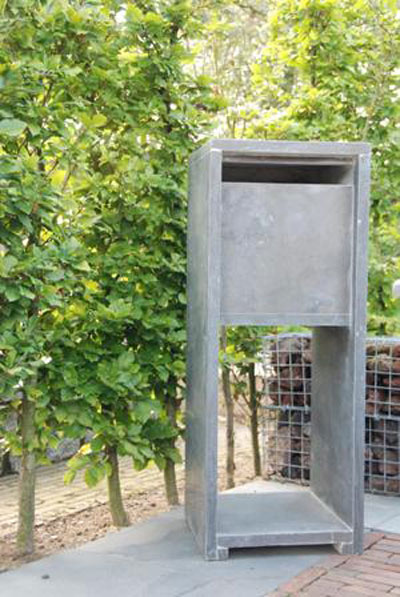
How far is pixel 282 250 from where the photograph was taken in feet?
14.0

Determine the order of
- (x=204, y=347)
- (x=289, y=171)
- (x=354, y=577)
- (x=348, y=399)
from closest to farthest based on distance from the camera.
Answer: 1. (x=354, y=577)
2. (x=204, y=347)
3. (x=348, y=399)
4. (x=289, y=171)

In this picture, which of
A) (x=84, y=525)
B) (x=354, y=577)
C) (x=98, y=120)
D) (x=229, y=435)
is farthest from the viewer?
(x=229, y=435)

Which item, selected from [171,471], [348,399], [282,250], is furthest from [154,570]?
[282,250]

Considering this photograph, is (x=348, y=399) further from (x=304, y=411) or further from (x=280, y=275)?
(x=304, y=411)

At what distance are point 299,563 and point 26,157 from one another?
237 centimetres

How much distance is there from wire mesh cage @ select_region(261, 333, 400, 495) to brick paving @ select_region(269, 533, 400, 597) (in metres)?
1.20

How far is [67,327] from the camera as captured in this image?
4668mm

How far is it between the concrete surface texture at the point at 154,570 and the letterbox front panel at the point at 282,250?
1169 millimetres

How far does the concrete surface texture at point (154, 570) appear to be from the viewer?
12.6ft

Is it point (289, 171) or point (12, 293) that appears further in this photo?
point (289, 171)

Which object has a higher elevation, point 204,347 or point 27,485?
point 204,347

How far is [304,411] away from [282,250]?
6.17 feet

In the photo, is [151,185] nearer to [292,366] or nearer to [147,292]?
[147,292]

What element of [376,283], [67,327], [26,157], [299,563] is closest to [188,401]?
[67,327]
